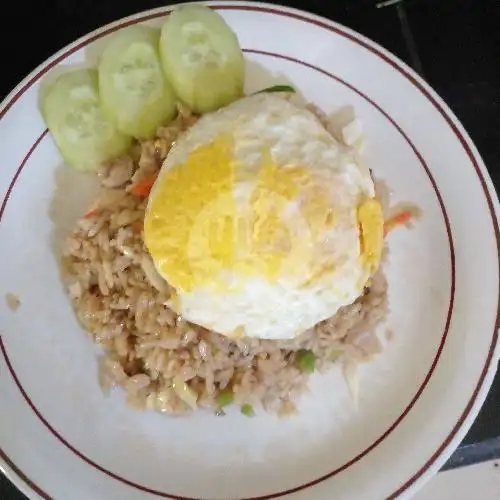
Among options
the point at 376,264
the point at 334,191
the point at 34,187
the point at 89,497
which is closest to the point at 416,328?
the point at 376,264

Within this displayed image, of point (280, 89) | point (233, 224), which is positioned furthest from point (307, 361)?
point (280, 89)

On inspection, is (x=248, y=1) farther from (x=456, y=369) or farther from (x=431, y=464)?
(x=431, y=464)

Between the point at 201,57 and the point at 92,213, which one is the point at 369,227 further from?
the point at 92,213

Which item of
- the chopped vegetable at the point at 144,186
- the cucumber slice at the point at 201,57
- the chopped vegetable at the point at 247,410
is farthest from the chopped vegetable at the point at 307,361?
the cucumber slice at the point at 201,57

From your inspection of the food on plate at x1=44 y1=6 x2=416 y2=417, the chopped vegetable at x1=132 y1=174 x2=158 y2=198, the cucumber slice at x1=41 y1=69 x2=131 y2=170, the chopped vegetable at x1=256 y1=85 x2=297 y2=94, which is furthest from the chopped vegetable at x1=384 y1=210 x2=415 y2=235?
the cucumber slice at x1=41 y1=69 x2=131 y2=170

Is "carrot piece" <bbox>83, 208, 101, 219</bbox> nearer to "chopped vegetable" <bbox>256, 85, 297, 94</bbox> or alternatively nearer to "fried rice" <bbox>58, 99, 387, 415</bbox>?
"fried rice" <bbox>58, 99, 387, 415</bbox>

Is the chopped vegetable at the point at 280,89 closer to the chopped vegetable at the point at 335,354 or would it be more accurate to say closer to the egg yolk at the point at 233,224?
the egg yolk at the point at 233,224

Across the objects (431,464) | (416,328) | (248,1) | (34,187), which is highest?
(248,1)
